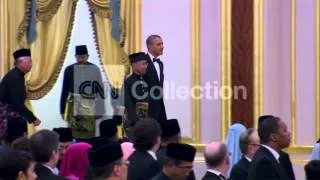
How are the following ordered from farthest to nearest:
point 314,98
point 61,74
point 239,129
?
point 61,74 → point 314,98 → point 239,129

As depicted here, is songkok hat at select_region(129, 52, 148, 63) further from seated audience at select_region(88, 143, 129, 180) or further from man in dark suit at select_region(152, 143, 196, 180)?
seated audience at select_region(88, 143, 129, 180)

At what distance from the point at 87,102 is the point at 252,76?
2.20 metres

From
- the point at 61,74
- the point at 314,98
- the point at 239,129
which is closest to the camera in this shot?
the point at 239,129

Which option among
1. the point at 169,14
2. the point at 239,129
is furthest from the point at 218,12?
the point at 239,129

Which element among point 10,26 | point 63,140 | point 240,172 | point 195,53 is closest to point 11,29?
point 10,26

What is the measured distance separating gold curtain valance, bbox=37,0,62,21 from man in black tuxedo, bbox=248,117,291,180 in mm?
5815

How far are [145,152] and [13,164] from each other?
6.51ft

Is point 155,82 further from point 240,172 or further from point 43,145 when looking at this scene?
point 43,145

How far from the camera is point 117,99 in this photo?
1184cm

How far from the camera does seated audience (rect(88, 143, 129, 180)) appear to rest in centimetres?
514

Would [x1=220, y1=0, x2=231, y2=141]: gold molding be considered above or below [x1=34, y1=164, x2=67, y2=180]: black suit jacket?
above

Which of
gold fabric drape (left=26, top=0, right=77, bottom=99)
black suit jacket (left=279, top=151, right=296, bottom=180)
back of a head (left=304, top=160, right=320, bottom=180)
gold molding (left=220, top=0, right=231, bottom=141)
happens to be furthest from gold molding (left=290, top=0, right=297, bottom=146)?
back of a head (left=304, top=160, right=320, bottom=180)

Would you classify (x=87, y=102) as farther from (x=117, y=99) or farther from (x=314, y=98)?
(x=314, y=98)

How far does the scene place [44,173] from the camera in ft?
19.5
